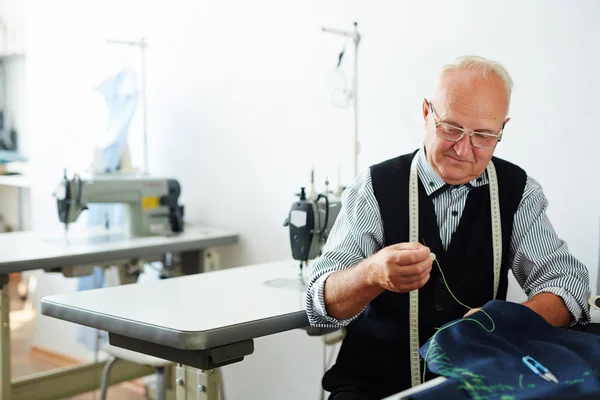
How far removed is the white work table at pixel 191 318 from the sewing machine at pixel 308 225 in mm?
118

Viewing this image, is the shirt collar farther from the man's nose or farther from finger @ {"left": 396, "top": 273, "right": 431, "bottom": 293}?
finger @ {"left": 396, "top": 273, "right": 431, "bottom": 293}

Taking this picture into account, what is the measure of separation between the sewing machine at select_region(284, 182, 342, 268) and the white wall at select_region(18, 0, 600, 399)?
2.00 ft

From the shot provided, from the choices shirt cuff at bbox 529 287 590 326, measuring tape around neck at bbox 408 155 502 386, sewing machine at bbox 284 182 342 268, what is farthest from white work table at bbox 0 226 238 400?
shirt cuff at bbox 529 287 590 326

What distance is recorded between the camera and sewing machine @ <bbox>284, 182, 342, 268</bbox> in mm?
2164

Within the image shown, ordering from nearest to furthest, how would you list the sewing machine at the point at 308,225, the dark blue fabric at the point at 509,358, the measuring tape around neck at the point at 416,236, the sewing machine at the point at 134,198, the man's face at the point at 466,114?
the dark blue fabric at the point at 509,358 → the man's face at the point at 466,114 → the measuring tape around neck at the point at 416,236 → the sewing machine at the point at 308,225 → the sewing machine at the point at 134,198

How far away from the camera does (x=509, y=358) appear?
1209 millimetres

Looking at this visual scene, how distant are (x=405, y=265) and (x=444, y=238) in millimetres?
472

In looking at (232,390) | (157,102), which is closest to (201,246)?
(232,390)

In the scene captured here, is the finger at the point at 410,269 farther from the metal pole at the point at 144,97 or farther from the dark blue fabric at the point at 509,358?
the metal pole at the point at 144,97

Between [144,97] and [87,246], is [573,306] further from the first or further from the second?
[144,97]

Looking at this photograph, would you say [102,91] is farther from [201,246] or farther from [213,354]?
[213,354]

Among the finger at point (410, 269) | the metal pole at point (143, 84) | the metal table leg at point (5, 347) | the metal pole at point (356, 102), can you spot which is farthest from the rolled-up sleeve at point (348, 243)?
the metal pole at point (143, 84)

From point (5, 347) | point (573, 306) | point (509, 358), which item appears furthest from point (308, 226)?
point (5, 347)

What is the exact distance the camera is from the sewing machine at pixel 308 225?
2164 mm
